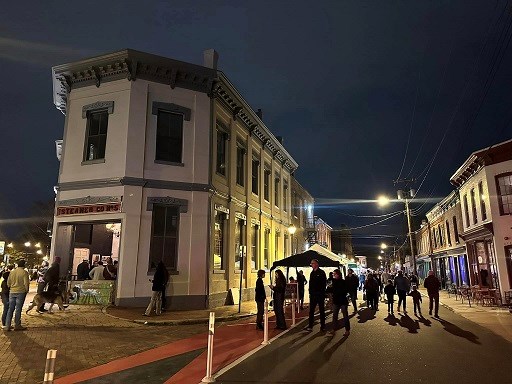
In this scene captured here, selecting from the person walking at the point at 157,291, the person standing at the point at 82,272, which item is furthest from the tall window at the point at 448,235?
the person standing at the point at 82,272

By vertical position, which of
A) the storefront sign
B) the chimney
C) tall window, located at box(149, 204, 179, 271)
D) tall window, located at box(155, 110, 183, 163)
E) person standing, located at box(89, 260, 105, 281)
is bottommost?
person standing, located at box(89, 260, 105, 281)

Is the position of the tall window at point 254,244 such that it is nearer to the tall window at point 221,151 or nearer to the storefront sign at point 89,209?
the tall window at point 221,151

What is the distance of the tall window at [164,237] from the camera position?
16.2 meters

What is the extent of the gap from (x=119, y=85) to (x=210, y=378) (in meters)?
14.2

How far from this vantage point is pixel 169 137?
1748cm

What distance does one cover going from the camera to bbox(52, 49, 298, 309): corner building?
16.0 meters

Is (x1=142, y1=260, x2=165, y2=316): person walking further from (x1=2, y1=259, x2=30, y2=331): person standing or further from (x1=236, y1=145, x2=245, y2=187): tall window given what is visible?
(x1=236, y1=145, x2=245, y2=187): tall window

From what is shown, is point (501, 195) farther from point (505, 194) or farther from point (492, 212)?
point (492, 212)

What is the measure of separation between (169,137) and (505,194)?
57.1 ft

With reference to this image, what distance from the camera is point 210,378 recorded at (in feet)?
21.0

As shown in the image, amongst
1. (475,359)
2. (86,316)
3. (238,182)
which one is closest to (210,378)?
(475,359)

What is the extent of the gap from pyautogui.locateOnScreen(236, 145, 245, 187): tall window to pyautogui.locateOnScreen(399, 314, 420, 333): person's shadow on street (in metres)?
11.0

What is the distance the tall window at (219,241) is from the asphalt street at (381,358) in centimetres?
693

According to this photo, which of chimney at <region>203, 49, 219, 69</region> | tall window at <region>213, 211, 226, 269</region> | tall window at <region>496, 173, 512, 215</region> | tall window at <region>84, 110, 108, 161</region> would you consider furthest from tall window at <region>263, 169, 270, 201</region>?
tall window at <region>496, 173, 512, 215</region>
